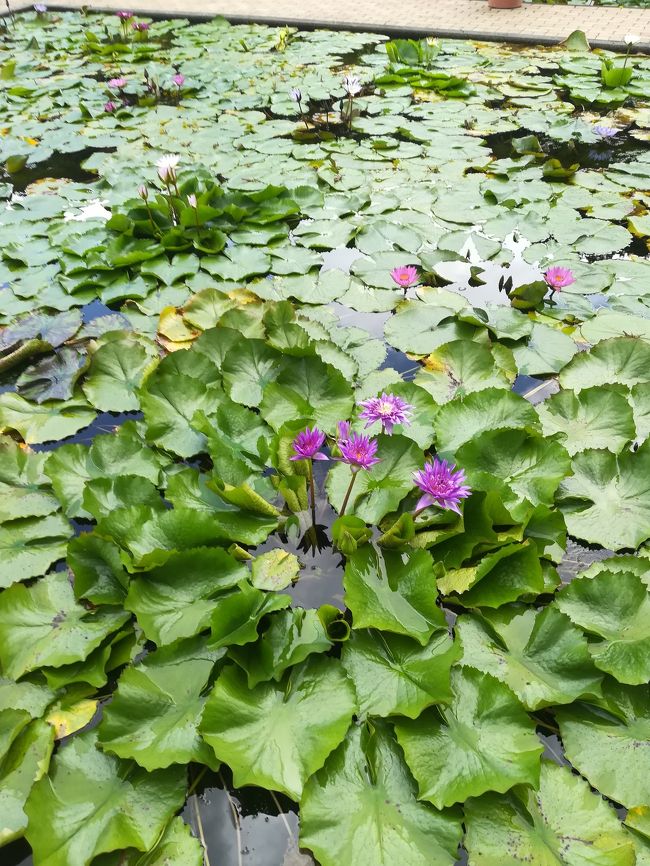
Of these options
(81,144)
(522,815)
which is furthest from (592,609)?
(81,144)

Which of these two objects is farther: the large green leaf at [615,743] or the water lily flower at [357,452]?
the water lily flower at [357,452]

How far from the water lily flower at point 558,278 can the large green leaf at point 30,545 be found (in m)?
2.09

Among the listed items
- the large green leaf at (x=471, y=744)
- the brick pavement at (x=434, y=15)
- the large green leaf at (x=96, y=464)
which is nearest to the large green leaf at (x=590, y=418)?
the large green leaf at (x=471, y=744)

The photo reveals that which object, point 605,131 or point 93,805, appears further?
point 605,131

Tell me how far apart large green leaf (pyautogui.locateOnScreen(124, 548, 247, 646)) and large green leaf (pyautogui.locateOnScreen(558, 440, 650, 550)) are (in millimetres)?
931

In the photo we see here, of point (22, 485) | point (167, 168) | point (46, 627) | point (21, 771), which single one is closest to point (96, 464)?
point (22, 485)

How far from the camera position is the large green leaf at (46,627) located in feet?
4.31

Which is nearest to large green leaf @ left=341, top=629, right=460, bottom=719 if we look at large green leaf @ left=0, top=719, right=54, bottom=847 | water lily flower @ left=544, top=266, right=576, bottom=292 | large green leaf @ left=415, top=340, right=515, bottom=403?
large green leaf @ left=0, top=719, right=54, bottom=847

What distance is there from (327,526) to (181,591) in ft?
1.53

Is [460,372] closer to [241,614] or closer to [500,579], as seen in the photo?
[500,579]

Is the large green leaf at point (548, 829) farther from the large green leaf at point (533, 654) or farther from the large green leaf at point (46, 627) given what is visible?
the large green leaf at point (46, 627)

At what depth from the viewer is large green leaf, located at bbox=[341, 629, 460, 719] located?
1152 millimetres

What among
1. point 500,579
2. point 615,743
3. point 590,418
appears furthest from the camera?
point 590,418

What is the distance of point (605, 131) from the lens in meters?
3.71
